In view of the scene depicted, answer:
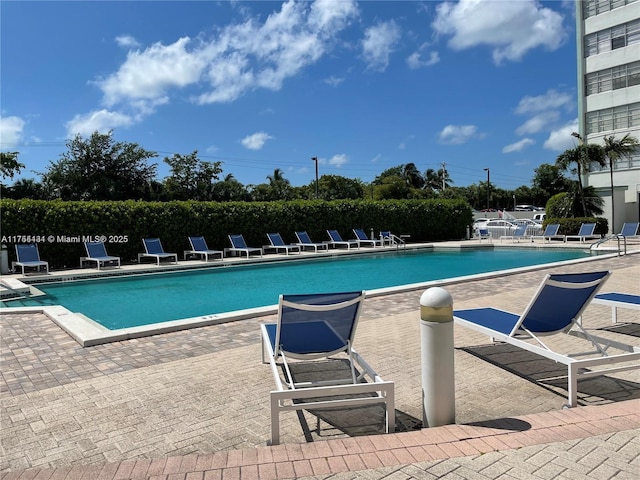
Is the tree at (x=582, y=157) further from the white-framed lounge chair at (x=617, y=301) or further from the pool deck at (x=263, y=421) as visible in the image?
the pool deck at (x=263, y=421)

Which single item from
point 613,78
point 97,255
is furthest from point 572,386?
point 613,78

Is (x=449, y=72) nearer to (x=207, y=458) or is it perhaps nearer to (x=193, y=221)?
(x=193, y=221)

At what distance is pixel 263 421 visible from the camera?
350 cm

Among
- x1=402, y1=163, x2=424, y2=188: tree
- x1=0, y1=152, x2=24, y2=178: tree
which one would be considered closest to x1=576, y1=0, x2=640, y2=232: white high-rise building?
x1=0, y1=152, x2=24, y2=178: tree

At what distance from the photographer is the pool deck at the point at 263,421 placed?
8.92 feet

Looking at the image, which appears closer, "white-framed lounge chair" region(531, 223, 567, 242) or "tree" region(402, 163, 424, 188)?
"white-framed lounge chair" region(531, 223, 567, 242)

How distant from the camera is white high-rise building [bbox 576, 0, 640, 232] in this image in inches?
1270

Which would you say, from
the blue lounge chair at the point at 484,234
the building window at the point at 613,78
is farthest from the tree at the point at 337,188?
the building window at the point at 613,78

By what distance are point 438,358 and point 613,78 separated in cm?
3812

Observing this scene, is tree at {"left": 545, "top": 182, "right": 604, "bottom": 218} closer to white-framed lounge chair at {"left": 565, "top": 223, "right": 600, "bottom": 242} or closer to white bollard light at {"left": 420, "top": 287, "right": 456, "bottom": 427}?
white-framed lounge chair at {"left": 565, "top": 223, "right": 600, "bottom": 242}

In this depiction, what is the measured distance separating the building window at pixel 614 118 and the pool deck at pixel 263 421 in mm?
33268

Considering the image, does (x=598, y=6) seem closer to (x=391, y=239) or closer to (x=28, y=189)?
(x=391, y=239)

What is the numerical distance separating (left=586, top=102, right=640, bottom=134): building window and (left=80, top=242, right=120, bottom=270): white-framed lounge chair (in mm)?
33687

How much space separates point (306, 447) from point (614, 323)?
208 inches
